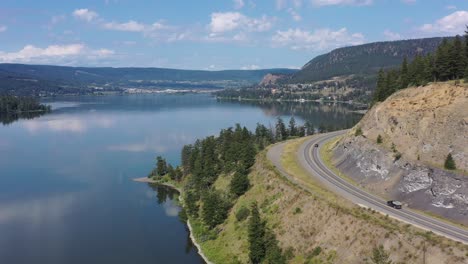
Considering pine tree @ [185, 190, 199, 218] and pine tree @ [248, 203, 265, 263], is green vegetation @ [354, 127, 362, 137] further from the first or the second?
pine tree @ [185, 190, 199, 218]

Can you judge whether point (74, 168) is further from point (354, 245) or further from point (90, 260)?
point (354, 245)

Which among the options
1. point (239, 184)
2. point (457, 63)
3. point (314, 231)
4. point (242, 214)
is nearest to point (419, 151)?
point (457, 63)

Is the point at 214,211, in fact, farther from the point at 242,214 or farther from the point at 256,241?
the point at 256,241

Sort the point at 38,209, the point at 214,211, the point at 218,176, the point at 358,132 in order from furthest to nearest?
the point at 218,176 → the point at 38,209 → the point at 358,132 → the point at 214,211

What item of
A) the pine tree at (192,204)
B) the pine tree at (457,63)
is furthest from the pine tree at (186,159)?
the pine tree at (457,63)

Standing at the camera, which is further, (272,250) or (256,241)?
(256,241)

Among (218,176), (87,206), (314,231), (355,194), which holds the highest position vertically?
(355,194)

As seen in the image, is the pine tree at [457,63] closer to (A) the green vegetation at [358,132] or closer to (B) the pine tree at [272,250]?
(A) the green vegetation at [358,132]
